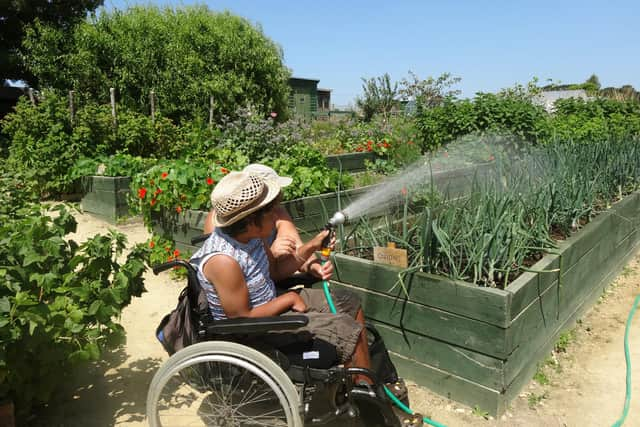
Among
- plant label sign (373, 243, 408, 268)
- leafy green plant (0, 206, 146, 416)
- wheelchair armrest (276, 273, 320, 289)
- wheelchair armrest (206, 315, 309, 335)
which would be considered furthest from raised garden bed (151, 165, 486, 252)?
wheelchair armrest (206, 315, 309, 335)

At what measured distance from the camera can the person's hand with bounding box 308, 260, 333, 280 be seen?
7.25ft

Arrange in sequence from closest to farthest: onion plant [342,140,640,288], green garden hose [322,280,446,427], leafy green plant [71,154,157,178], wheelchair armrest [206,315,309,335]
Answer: wheelchair armrest [206,315,309,335] → green garden hose [322,280,446,427] → onion plant [342,140,640,288] → leafy green plant [71,154,157,178]

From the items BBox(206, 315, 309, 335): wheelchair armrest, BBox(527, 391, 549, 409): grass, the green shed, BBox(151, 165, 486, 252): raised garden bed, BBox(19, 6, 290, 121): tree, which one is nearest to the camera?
BBox(206, 315, 309, 335): wheelchair armrest

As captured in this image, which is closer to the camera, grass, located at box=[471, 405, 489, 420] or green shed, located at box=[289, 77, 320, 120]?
grass, located at box=[471, 405, 489, 420]

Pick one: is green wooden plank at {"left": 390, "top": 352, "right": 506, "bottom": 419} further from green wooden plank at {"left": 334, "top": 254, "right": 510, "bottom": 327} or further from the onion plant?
the onion plant

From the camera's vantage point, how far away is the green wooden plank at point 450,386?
2.29 m

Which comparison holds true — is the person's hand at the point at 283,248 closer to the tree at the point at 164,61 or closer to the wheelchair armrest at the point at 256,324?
the wheelchair armrest at the point at 256,324

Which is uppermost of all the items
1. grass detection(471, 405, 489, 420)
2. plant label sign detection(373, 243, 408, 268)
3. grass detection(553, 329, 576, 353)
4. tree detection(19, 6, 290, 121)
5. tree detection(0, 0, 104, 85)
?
tree detection(0, 0, 104, 85)

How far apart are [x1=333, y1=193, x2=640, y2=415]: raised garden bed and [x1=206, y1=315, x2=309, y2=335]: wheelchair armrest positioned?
973mm

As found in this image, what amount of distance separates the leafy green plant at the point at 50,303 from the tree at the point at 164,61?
8986 millimetres

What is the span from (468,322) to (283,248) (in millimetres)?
970

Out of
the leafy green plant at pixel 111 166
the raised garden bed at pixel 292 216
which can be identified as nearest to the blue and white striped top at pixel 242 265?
the raised garden bed at pixel 292 216

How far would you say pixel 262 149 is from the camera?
6.42 meters

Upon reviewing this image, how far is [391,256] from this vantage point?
2639 millimetres
